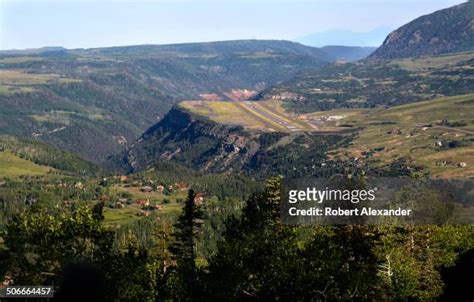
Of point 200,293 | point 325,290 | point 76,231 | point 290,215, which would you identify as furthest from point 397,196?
point 76,231

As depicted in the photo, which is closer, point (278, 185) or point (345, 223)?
point (345, 223)

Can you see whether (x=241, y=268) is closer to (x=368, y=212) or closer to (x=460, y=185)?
(x=368, y=212)

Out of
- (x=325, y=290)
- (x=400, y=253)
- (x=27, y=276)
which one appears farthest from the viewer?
(x=400, y=253)

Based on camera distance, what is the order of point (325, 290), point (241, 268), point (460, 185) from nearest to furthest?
1. point (325, 290)
2. point (241, 268)
3. point (460, 185)

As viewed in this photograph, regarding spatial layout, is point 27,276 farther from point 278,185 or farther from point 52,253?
point 278,185

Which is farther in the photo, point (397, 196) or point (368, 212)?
point (397, 196)

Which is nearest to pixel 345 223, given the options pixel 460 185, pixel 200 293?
pixel 200 293

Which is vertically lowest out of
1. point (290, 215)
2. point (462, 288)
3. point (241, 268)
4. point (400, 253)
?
point (462, 288)

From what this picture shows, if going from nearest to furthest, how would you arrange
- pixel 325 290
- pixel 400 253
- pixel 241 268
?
pixel 325 290 < pixel 241 268 < pixel 400 253

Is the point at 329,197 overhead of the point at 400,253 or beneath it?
overhead
